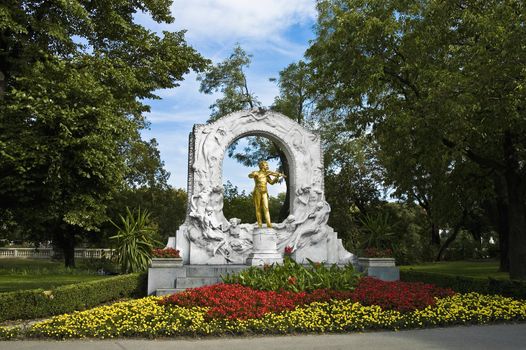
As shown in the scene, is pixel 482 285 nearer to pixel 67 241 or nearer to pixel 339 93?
pixel 339 93

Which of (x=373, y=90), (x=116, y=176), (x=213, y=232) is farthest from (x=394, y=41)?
(x=116, y=176)

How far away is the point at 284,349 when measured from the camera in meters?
7.42

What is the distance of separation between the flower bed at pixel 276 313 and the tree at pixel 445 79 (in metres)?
5.62

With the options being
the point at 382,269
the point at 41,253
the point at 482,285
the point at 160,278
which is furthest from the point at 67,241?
the point at 482,285

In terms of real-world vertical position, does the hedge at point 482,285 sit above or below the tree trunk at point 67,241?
below

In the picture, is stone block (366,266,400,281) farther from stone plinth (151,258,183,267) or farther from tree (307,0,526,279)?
stone plinth (151,258,183,267)

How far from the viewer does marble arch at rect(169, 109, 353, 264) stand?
16.1 metres

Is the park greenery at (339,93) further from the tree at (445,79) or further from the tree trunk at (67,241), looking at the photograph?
the tree trunk at (67,241)

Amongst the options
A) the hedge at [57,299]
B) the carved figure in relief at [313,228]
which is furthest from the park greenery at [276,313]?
the carved figure in relief at [313,228]

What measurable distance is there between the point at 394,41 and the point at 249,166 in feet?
50.3

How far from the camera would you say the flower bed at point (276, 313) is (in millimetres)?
8539

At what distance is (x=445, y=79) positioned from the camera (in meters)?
14.1

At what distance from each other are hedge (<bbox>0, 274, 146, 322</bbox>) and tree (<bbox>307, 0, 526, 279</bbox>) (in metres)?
9.99

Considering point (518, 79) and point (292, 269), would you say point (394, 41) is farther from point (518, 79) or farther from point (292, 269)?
point (292, 269)
